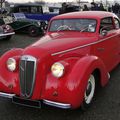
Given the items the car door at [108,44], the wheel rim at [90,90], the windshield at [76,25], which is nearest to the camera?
the wheel rim at [90,90]

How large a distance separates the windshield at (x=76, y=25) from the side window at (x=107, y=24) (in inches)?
9.6

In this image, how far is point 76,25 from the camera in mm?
6160

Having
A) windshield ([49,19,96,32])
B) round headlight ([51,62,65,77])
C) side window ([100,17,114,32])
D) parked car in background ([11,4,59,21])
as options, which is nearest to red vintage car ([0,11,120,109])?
round headlight ([51,62,65,77])

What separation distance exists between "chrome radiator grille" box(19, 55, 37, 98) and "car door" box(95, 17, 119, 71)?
1773 millimetres

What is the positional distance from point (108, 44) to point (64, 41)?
1.46 metres

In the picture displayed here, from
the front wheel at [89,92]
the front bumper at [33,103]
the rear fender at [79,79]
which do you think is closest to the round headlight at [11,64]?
the front bumper at [33,103]

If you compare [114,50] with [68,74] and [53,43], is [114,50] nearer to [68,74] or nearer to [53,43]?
[53,43]

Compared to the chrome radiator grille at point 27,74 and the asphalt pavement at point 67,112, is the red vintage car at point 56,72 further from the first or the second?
the asphalt pavement at point 67,112

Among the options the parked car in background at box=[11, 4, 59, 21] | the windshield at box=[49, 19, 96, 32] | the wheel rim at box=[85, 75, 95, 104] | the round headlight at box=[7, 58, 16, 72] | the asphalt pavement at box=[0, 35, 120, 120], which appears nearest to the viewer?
the asphalt pavement at box=[0, 35, 120, 120]

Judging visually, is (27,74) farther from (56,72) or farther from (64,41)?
(64,41)

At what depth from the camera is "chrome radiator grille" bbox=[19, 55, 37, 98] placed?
4375 millimetres

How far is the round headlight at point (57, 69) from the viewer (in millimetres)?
4316

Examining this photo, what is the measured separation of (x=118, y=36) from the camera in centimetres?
703

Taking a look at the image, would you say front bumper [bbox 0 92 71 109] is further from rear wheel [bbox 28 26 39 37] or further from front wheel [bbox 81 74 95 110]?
rear wheel [bbox 28 26 39 37]
